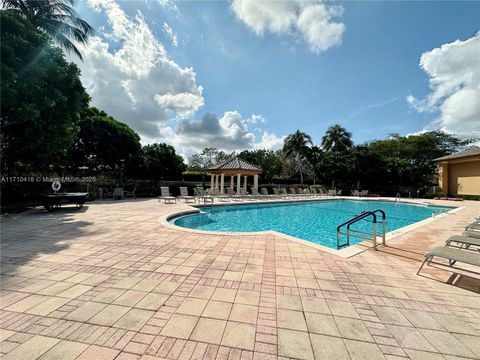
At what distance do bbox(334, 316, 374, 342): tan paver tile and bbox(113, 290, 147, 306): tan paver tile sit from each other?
92.3 inches

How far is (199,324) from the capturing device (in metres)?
2.22

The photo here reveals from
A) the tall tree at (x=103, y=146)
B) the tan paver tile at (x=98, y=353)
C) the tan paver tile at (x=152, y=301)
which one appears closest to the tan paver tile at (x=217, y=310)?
the tan paver tile at (x=152, y=301)

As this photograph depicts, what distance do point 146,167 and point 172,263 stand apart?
1786 cm

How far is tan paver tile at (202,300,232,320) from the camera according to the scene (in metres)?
2.37

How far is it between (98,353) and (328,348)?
6.57 ft

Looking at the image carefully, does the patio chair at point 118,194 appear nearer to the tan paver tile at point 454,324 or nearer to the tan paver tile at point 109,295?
the tan paver tile at point 109,295

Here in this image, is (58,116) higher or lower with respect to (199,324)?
higher

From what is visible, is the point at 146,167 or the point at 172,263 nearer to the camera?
the point at 172,263

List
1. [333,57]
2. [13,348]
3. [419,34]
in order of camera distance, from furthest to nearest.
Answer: [333,57], [419,34], [13,348]

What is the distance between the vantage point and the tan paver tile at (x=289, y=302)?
2.56m

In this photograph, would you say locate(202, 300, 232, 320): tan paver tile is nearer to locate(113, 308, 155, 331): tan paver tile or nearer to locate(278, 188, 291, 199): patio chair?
locate(113, 308, 155, 331): tan paver tile

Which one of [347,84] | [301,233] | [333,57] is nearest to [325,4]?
[333,57]

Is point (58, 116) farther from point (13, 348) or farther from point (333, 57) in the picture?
point (333, 57)

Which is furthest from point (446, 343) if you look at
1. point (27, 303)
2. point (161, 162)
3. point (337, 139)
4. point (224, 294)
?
point (337, 139)
